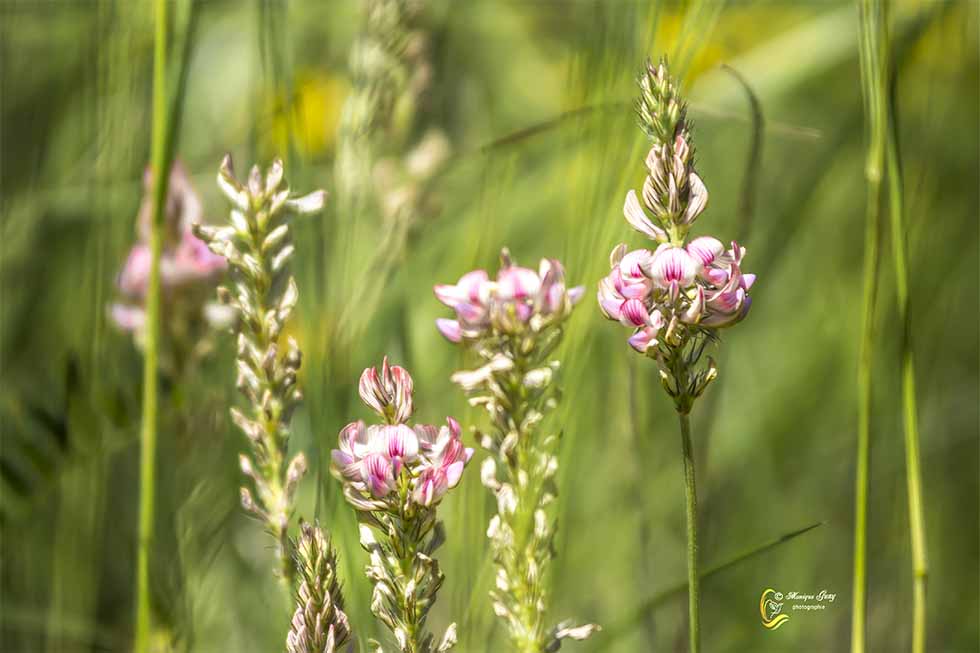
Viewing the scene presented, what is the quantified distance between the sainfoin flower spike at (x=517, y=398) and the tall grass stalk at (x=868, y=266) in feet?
0.57

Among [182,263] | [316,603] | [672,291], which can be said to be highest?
[182,263]

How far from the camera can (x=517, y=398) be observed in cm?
51

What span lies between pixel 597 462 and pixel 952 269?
0.49m

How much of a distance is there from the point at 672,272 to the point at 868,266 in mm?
190

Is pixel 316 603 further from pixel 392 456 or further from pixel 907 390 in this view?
pixel 907 390

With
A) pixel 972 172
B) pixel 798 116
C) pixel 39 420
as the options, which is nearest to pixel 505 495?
pixel 39 420

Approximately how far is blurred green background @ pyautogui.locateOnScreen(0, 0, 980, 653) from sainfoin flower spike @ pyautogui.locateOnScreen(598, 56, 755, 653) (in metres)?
0.19

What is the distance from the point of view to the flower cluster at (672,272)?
1.54 ft

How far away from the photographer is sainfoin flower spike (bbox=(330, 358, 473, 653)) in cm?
48

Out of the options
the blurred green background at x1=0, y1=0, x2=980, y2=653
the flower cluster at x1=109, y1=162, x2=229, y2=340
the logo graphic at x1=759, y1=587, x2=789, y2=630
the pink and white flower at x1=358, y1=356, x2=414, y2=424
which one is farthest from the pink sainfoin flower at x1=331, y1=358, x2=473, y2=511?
the flower cluster at x1=109, y1=162, x2=229, y2=340

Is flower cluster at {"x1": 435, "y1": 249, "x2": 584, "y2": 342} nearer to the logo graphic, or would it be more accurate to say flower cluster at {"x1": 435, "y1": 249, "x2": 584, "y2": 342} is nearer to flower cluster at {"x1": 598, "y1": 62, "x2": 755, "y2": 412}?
flower cluster at {"x1": 598, "y1": 62, "x2": 755, "y2": 412}

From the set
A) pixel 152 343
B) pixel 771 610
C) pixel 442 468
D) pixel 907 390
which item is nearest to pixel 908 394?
pixel 907 390

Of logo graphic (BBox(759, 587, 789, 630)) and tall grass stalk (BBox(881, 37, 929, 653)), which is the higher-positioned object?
tall grass stalk (BBox(881, 37, 929, 653))

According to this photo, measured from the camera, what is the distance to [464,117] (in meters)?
2.03
